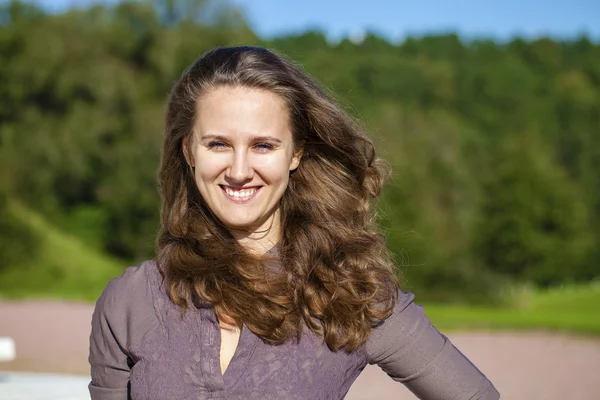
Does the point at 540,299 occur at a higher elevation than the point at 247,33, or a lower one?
lower

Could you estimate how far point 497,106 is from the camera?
198ft

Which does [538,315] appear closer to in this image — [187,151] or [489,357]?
[489,357]

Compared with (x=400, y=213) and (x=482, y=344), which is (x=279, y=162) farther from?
(x=400, y=213)

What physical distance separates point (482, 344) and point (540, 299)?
1279 centimetres

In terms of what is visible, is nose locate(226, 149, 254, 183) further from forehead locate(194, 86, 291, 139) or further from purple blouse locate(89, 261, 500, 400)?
purple blouse locate(89, 261, 500, 400)

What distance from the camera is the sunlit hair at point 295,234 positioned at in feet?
5.90

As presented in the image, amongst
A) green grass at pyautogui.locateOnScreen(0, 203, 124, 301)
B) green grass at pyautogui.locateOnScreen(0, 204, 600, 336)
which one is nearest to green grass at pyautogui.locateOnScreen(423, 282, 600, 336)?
green grass at pyautogui.locateOnScreen(0, 204, 600, 336)

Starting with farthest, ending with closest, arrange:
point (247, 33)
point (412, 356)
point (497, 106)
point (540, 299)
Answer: point (497, 106), point (247, 33), point (540, 299), point (412, 356)

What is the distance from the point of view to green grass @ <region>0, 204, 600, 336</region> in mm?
18984

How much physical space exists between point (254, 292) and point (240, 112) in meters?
0.38

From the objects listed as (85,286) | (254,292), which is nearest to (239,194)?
(254,292)

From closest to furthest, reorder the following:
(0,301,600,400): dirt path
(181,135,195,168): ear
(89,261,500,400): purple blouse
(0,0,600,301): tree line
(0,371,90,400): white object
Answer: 1. (89,261,500,400): purple blouse
2. (181,135,195,168): ear
3. (0,371,90,400): white object
4. (0,301,600,400): dirt path
5. (0,0,600,301): tree line

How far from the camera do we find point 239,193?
185 cm

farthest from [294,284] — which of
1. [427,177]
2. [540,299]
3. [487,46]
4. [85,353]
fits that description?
[487,46]
